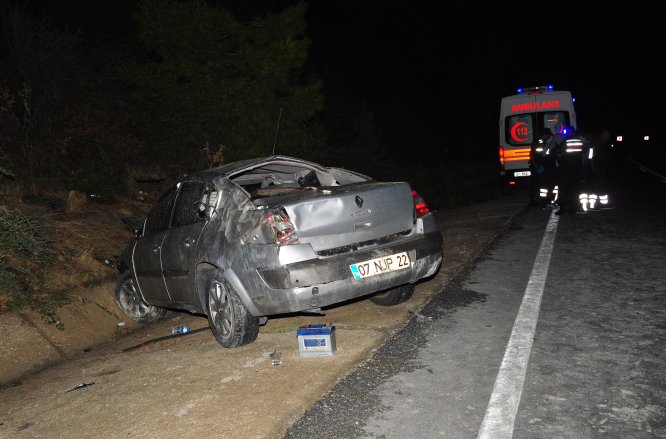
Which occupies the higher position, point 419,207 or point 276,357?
point 419,207

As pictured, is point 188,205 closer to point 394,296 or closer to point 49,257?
point 394,296

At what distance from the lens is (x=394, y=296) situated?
19.3 feet

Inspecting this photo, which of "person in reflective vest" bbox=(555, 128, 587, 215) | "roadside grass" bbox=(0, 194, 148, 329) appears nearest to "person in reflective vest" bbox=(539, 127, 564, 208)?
"person in reflective vest" bbox=(555, 128, 587, 215)

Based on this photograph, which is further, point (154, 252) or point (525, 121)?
point (525, 121)

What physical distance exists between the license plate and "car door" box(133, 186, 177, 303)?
216 cm

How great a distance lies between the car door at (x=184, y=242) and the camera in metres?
5.45

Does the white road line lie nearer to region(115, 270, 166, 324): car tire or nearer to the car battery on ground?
the car battery on ground

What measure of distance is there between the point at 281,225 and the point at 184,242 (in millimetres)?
1288

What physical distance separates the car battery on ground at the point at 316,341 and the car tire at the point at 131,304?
2828mm

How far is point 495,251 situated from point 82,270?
5346mm

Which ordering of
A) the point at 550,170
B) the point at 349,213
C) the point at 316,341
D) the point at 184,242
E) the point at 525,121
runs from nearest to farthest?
the point at 316,341
the point at 349,213
the point at 184,242
the point at 550,170
the point at 525,121

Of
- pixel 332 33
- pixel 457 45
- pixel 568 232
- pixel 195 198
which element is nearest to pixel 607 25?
pixel 457 45

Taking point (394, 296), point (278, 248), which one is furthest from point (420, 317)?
point (278, 248)

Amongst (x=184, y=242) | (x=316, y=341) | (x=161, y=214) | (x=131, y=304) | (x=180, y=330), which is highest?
(x=161, y=214)
